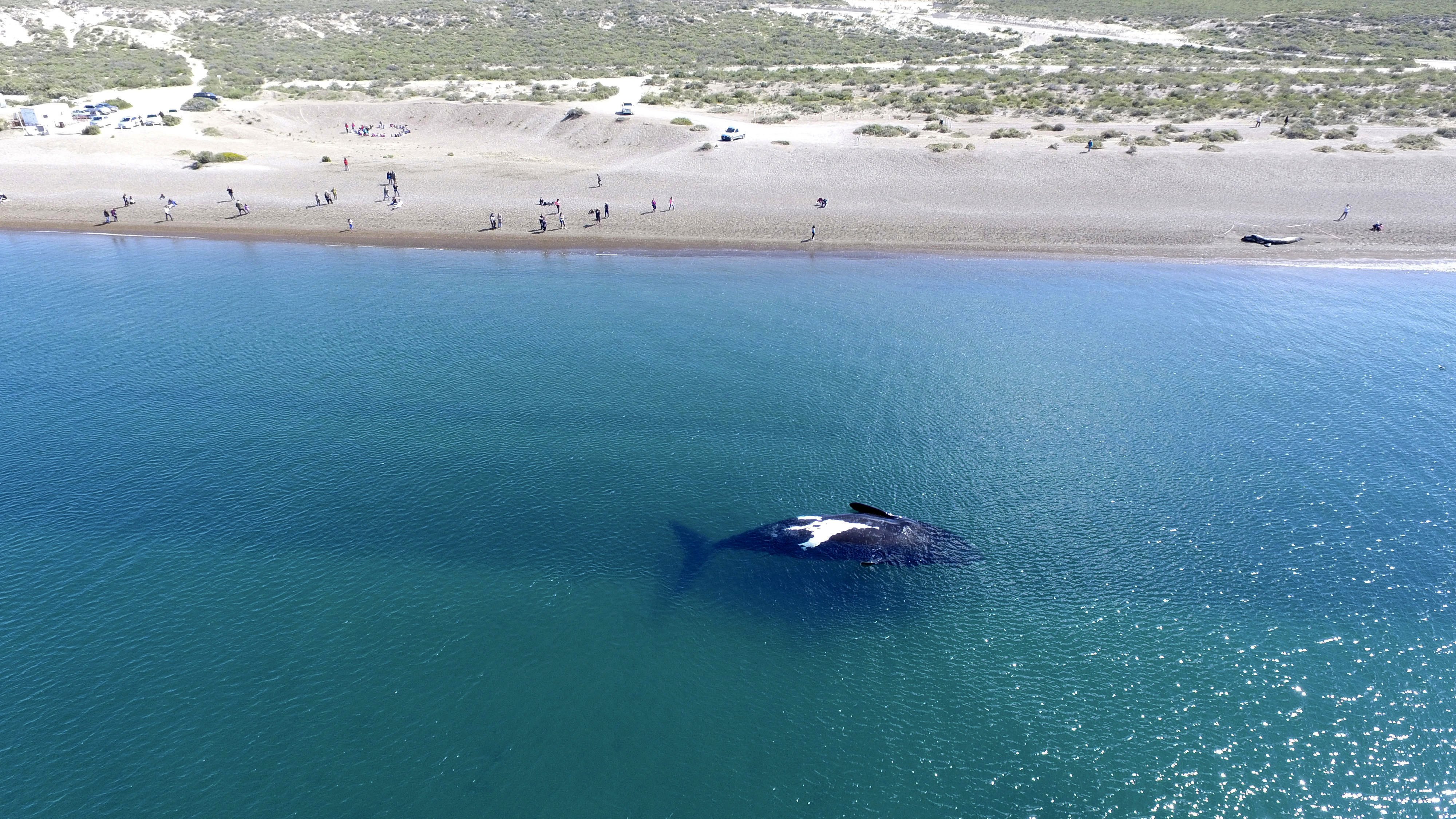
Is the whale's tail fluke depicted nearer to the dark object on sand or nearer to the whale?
the whale

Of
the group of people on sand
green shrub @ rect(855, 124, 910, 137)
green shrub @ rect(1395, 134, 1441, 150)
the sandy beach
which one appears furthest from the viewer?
the group of people on sand

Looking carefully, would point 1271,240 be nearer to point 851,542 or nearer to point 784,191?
point 784,191

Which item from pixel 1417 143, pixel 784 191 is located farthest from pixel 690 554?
pixel 1417 143

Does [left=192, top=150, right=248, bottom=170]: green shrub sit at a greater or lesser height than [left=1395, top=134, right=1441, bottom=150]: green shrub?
greater

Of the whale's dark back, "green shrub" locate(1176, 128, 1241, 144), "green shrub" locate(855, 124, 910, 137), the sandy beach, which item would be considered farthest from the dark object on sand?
the whale's dark back

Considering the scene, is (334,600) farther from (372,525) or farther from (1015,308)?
(1015,308)

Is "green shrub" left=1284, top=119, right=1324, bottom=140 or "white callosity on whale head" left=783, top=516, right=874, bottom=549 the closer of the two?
"white callosity on whale head" left=783, top=516, right=874, bottom=549

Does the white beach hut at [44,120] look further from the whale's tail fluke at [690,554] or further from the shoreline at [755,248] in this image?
the whale's tail fluke at [690,554]
